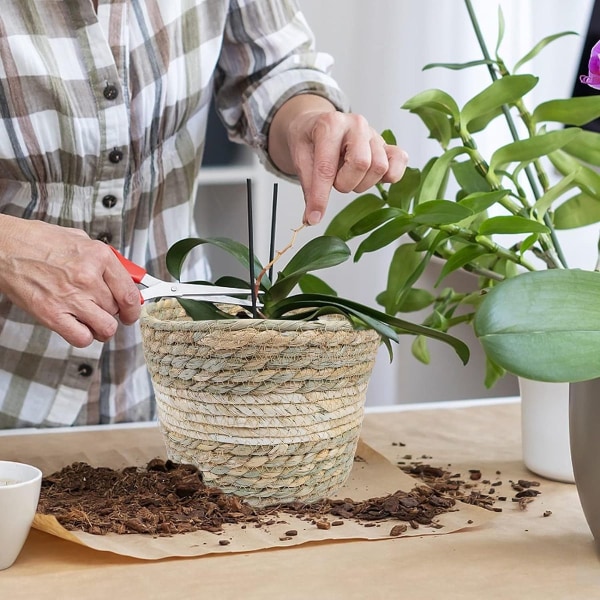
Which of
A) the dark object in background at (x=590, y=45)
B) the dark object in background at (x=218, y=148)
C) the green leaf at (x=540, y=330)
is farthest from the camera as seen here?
the dark object in background at (x=218, y=148)

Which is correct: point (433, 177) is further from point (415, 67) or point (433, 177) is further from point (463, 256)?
point (415, 67)

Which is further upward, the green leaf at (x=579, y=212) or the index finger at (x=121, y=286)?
A: the green leaf at (x=579, y=212)

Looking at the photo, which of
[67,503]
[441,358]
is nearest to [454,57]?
[441,358]

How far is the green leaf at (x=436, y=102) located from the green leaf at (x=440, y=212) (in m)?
0.12

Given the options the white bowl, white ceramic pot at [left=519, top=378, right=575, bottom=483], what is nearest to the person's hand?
white ceramic pot at [left=519, top=378, right=575, bottom=483]

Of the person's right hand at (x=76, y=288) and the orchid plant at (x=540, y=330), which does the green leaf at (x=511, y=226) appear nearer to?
the orchid plant at (x=540, y=330)

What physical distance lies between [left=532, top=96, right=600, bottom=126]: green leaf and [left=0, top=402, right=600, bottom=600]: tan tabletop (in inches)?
13.7

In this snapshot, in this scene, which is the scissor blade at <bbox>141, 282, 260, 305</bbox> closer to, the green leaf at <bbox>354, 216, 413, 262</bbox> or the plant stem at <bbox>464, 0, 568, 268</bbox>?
the green leaf at <bbox>354, 216, 413, 262</bbox>

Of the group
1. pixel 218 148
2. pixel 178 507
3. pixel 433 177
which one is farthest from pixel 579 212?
pixel 218 148

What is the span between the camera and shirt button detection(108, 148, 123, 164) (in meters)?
1.06

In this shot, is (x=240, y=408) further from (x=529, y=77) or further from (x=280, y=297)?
(x=529, y=77)

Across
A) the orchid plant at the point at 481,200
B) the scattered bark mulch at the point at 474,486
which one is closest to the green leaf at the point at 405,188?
the orchid plant at the point at 481,200

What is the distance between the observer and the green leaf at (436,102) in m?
0.87

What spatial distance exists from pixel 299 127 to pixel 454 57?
3.75ft
